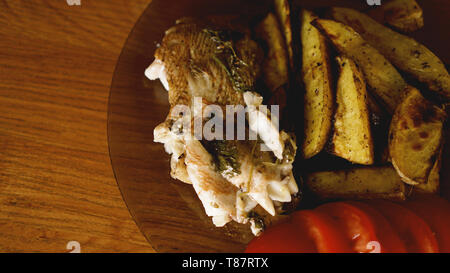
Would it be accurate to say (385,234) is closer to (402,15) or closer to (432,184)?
(432,184)

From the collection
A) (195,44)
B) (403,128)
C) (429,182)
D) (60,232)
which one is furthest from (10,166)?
(429,182)

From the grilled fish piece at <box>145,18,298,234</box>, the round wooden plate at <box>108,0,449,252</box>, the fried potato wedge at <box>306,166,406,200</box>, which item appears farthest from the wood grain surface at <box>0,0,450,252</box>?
the fried potato wedge at <box>306,166,406,200</box>

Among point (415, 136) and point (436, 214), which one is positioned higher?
point (415, 136)

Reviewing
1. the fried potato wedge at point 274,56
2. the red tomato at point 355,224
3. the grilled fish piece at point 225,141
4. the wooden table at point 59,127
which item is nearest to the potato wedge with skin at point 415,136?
the red tomato at point 355,224

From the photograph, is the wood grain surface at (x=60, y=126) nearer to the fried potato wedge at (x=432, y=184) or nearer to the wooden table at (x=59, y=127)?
the wooden table at (x=59, y=127)

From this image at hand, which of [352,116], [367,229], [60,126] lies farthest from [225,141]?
[60,126]
